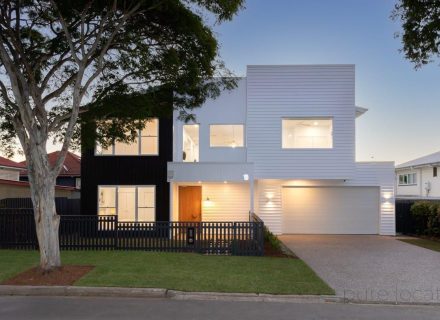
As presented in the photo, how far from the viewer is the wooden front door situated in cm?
2058

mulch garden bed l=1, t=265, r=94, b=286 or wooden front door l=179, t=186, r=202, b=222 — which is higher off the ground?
wooden front door l=179, t=186, r=202, b=222

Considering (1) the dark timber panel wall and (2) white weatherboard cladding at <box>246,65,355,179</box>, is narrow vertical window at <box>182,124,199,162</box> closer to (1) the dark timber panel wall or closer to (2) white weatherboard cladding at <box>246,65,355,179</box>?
(1) the dark timber panel wall

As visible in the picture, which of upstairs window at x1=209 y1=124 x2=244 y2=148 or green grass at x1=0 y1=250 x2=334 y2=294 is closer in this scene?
green grass at x1=0 y1=250 x2=334 y2=294

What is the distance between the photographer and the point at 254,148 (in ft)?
61.5

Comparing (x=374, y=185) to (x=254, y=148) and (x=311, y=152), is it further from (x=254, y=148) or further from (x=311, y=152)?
(x=254, y=148)

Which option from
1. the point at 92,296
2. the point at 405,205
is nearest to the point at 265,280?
the point at 92,296

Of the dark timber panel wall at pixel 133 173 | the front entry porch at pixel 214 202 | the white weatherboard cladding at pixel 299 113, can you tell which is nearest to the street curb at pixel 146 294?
the dark timber panel wall at pixel 133 173

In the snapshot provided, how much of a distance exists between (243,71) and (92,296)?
1310 centimetres

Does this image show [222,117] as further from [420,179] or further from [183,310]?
[420,179]

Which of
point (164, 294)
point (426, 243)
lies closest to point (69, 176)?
point (426, 243)

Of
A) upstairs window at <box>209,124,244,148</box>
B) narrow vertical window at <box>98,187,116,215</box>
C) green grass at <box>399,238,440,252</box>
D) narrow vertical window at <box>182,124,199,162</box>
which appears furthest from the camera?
narrow vertical window at <box>182,124,199,162</box>

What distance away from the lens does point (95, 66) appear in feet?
41.6

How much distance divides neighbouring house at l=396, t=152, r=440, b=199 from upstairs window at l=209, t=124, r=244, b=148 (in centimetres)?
1561

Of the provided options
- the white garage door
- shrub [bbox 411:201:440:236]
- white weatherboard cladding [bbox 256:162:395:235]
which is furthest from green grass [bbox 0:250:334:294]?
shrub [bbox 411:201:440:236]
